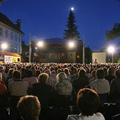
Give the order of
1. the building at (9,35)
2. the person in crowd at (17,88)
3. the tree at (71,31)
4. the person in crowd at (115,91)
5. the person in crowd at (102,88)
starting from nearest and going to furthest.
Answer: the person in crowd at (17,88) < the person in crowd at (115,91) < the person in crowd at (102,88) < the building at (9,35) < the tree at (71,31)

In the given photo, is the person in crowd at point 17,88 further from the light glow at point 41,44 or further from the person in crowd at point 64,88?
the light glow at point 41,44

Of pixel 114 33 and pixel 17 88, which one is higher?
pixel 114 33

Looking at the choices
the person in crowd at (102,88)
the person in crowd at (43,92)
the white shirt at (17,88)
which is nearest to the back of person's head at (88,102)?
the person in crowd at (43,92)

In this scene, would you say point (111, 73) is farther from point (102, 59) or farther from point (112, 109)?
point (102, 59)

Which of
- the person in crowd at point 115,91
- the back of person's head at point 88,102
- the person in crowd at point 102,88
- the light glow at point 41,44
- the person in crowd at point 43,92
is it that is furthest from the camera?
the light glow at point 41,44

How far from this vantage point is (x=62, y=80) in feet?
47.1

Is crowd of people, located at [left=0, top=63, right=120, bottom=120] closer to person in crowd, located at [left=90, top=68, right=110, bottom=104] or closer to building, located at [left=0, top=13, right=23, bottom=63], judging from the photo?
person in crowd, located at [left=90, top=68, right=110, bottom=104]

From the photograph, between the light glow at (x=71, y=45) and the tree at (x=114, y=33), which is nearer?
the tree at (x=114, y=33)

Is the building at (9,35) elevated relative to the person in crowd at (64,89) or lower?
elevated

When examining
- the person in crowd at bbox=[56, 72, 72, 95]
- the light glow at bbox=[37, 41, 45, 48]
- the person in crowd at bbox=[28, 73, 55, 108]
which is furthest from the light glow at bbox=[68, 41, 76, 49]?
the person in crowd at bbox=[28, 73, 55, 108]

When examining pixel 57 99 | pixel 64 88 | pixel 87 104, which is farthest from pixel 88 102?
pixel 64 88

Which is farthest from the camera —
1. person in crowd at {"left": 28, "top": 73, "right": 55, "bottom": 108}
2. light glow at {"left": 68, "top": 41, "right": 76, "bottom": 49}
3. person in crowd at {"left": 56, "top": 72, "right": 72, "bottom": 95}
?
light glow at {"left": 68, "top": 41, "right": 76, "bottom": 49}

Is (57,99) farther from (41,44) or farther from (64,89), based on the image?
(41,44)

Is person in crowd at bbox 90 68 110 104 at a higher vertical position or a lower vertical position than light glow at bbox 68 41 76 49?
lower
